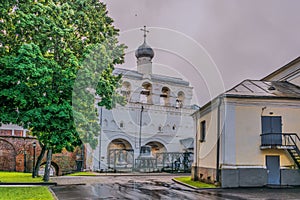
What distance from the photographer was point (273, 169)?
18.0 m

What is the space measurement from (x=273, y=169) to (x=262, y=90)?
4.46 metres

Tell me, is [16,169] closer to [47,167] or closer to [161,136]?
[47,167]

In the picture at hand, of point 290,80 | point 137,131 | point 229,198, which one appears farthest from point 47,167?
point 137,131

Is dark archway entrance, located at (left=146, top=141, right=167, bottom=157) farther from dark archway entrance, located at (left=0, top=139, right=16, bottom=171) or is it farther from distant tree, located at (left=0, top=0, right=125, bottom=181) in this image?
distant tree, located at (left=0, top=0, right=125, bottom=181)

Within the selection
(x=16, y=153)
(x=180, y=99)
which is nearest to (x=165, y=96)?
(x=180, y=99)

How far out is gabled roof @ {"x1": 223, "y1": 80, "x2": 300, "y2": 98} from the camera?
1853 cm

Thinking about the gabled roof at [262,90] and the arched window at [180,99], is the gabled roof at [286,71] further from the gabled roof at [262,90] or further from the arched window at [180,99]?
the arched window at [180,99]

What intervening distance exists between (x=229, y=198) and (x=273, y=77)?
636 inches

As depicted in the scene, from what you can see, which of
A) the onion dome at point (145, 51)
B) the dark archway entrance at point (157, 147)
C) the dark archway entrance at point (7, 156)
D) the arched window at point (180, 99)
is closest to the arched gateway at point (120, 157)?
the dark archway entrance at point (157, 147)

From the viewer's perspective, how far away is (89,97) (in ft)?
56.9

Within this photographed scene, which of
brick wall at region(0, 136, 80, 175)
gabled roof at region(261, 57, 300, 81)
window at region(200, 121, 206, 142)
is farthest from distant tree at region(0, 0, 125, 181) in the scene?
gabled roof at region(261, 57, 300, 81)

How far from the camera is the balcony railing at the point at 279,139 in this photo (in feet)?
58.3

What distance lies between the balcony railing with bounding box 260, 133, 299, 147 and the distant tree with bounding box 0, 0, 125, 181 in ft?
26.7

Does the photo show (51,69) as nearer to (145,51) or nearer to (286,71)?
(286,71)
